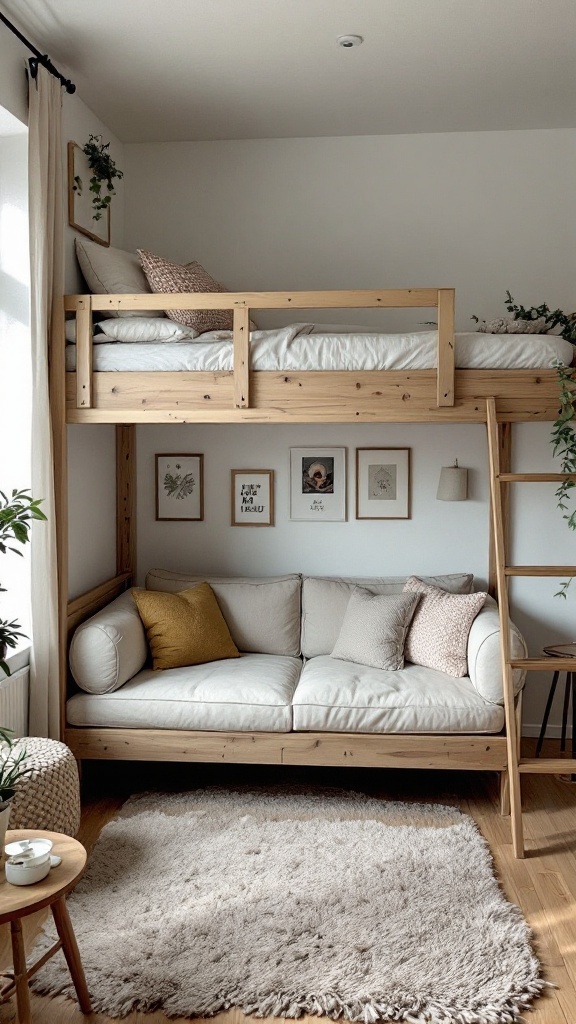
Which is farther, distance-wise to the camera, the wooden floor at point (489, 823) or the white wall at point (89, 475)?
the white wall at point (89, 475)

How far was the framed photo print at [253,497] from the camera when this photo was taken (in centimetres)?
445

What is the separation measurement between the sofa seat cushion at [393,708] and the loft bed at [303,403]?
0.17 feet

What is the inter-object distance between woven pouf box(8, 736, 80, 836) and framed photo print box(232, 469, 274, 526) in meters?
1.78

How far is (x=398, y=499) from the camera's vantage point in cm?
439

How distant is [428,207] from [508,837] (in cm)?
298

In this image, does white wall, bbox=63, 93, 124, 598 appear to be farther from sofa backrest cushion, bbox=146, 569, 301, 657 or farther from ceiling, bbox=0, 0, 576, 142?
sofa backrest cushion, bbox=146, 569, 301, 657

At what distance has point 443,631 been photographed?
3.72m

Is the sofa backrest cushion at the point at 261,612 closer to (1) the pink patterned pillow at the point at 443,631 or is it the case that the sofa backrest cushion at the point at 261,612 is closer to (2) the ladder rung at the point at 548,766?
(1) the pink patterned pillow at the point at 443,631

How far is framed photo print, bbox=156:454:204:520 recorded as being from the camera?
4.49 m

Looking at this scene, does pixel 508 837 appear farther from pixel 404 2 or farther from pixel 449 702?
pixel 404 2

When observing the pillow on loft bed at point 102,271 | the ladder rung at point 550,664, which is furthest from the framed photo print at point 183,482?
the ladder rung at point 550,664

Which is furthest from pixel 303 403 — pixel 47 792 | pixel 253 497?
pixel 47 792

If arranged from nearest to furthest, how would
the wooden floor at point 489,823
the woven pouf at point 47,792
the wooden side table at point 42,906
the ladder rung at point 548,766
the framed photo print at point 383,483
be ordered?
the wooden side table at point 42,906 → the wooden floor at point 489,823 → the woven pouf at point 47,792 → the ladder rung at point 548,766 → the framed photo print at point 383,483

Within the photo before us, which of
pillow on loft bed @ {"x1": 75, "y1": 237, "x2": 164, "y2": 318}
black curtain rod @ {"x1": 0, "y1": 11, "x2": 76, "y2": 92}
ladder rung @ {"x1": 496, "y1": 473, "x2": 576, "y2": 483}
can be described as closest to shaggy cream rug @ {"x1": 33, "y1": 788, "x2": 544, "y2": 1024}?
→ ladder rung @ {"x1": 496, "y1": 473, "x2": 576, "y2": 483}
